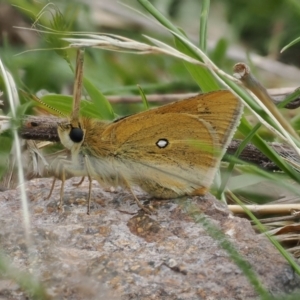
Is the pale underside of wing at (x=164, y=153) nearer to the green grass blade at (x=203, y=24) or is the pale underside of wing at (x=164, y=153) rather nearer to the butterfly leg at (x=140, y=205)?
the butterfly leg at (x=140, y=205)

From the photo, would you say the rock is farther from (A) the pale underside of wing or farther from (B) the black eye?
(B) the black eye

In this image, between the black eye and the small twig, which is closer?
the black eye

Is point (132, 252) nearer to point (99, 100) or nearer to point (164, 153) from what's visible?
point (164, 153)

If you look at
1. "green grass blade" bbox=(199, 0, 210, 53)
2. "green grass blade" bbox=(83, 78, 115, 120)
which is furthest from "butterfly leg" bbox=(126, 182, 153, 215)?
"green grass blade" bbox=(83, 78, 115, 120)

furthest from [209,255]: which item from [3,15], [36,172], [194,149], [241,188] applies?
[3,15]

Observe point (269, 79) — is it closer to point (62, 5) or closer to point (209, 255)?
point (62, 5)

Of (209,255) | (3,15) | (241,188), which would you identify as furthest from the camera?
(3,15)
